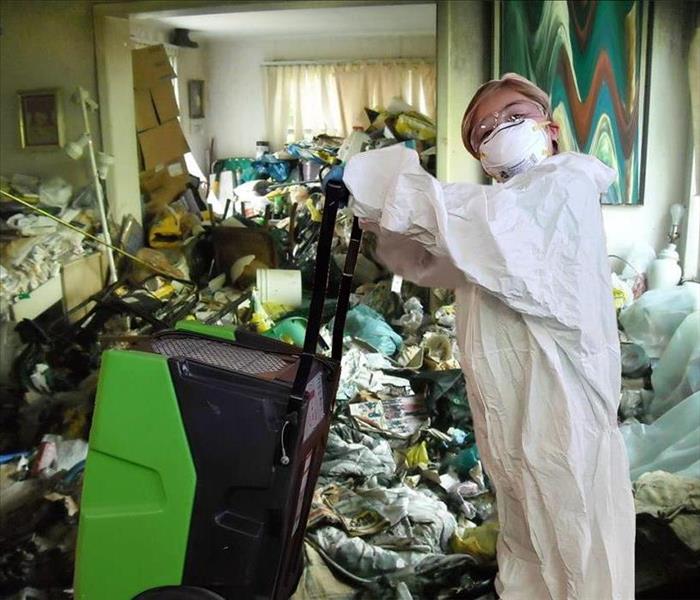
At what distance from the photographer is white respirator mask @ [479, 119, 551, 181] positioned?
4.97ft

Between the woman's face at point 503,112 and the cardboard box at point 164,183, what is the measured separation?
13.3ft

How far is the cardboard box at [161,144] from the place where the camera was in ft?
17.6

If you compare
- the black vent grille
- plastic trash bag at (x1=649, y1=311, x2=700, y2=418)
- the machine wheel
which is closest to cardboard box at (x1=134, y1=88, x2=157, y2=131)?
plastic trash bag at (x1=649, y1=311, x2=700, y2=418)

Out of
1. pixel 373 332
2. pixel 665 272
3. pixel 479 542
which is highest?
pixel 665 272

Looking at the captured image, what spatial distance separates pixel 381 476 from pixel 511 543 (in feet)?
4.24

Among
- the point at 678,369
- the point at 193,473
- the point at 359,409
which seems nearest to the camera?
the point at 193,473

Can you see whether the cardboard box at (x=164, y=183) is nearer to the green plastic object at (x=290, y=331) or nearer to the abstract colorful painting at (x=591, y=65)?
the green plastic object at (x=290, y=331)

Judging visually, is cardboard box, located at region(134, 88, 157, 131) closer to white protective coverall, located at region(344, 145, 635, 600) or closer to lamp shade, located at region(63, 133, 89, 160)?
lamp shade, located at region(63, 133, 89, 160)

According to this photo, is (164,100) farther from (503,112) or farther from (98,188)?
(503,112)

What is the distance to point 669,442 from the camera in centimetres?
266

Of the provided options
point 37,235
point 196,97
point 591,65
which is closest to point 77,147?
point 37,235

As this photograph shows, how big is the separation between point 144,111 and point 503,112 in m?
4.26

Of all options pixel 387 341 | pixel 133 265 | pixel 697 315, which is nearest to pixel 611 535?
pixel 697 315

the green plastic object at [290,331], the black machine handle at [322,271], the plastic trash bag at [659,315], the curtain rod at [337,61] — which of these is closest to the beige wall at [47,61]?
the green plastic object at [290,331]
